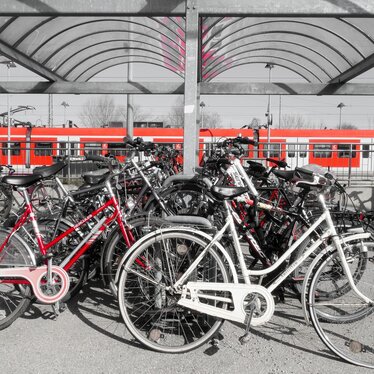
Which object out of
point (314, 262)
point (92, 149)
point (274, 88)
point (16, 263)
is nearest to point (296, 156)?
point (274, 88)

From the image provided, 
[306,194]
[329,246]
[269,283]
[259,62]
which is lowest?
[269,283]

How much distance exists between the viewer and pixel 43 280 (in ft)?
9.56

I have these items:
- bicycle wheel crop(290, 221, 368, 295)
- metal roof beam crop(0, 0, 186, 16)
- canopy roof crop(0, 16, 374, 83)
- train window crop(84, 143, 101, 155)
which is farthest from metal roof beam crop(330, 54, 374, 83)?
bicycle wheel crop(290, 221, 368, 295)

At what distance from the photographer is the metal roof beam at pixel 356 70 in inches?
260

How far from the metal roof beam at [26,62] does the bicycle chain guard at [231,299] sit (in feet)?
16.8

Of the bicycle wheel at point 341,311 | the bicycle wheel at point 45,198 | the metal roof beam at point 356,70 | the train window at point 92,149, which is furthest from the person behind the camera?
the train window at point 92,149

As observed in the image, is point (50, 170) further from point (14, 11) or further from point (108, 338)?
point (14, 11)

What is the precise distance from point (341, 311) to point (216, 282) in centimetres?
99

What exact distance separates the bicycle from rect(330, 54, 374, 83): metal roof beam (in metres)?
4.73

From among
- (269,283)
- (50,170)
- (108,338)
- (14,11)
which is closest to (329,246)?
(269,283)

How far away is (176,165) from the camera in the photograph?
704cm

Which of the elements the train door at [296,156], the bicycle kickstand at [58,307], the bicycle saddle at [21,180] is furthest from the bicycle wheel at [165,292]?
the train door at [296,156]

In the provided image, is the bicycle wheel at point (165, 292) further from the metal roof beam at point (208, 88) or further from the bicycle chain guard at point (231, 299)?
the metal roof beam at point (208, 88)

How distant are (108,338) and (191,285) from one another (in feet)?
2.44
